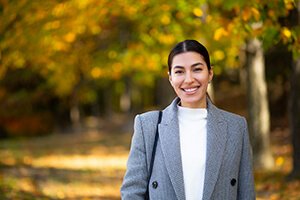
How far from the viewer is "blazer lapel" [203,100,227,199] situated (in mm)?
2416

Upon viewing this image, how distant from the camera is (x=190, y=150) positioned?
99.4 inches

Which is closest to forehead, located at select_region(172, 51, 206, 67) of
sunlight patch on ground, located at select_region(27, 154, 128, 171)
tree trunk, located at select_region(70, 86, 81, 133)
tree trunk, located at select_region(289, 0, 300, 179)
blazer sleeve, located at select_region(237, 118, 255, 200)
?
blazer sleeve, located at select_region(237, 118, 255, 200)

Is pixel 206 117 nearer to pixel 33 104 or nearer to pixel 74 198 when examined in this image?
pixel 74 198

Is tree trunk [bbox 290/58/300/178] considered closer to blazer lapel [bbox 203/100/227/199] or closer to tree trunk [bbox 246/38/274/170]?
tree trunk [bbox 246/38/274/170]

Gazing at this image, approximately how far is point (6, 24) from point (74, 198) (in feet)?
13.5

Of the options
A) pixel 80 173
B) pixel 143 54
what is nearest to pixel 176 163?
pixel 143 54

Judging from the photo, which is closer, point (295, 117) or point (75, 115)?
point (295, 117)

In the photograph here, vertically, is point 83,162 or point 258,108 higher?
point 258,108

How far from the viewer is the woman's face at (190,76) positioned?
8.17ft

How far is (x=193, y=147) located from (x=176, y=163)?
0.58 feet

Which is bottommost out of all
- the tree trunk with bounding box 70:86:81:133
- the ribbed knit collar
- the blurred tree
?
the ribbed knit collar

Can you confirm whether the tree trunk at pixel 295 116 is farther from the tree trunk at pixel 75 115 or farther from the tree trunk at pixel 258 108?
the tree trunk at pixel 75 115

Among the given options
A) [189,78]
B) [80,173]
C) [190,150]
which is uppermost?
[189,78]

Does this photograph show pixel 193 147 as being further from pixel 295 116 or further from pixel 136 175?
pixel 295 116
